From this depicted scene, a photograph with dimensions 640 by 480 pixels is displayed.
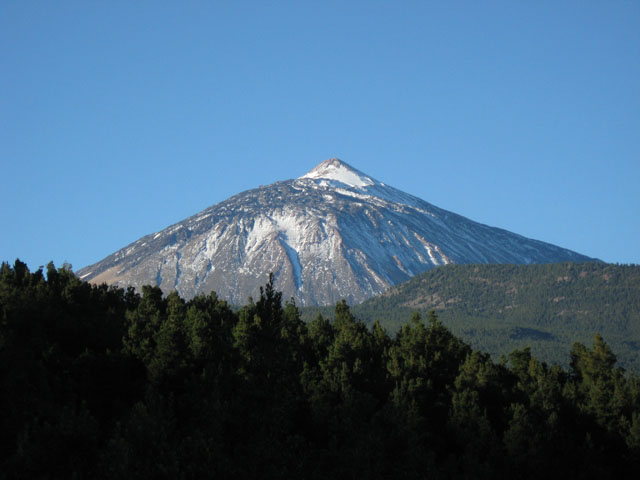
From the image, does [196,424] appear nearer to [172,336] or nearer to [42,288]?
[172,336]

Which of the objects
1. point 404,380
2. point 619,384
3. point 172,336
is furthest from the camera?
point 619,384

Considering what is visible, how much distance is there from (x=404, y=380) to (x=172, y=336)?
2336 centimetres

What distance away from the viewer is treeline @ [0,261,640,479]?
2351 inches

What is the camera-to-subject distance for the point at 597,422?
98.4 meters

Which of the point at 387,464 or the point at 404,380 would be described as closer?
the point at 387,464

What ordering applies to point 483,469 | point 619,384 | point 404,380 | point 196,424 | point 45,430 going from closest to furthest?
point 45,430
point 196,424
point 483,469
point 404,380
point 619,384

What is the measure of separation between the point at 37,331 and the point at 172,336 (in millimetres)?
11335

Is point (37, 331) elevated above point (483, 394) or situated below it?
above

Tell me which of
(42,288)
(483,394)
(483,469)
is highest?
(42,288)

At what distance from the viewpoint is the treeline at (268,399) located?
5972 centimetres

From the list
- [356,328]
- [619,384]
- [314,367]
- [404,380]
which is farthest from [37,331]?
[619,384]

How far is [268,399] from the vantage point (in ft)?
183

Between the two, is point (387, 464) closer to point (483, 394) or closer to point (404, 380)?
point (404, 380)

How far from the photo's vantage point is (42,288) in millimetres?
96000
